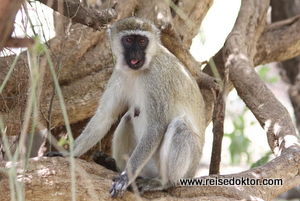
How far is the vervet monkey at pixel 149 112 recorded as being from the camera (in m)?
4.41

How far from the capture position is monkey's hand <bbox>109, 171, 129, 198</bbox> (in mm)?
3789

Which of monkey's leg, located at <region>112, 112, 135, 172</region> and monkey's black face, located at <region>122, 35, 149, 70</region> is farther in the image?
monkey's leg, located at <region>112, 112, 135, 172</region>

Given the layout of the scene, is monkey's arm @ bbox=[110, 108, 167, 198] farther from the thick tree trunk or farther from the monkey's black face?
the monkey's black face

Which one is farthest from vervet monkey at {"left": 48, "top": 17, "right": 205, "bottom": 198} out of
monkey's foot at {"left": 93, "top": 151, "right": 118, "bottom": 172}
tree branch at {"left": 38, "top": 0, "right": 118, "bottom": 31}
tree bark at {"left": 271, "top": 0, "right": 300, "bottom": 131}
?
tree bark at {"left": 271, "top": 0, "right": 300, "bottom": 131}

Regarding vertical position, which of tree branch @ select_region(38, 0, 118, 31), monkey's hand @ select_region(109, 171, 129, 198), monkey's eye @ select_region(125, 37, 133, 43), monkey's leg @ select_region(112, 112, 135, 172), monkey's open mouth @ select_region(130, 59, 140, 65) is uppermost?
tree branch @ select_region(38, 0, 118, 31)

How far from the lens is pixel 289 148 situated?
5.09 meters

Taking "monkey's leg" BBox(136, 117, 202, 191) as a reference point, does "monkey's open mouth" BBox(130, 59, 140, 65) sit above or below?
above

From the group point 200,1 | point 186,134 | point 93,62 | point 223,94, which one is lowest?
point 186,134

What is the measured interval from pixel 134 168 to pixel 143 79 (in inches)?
41.8

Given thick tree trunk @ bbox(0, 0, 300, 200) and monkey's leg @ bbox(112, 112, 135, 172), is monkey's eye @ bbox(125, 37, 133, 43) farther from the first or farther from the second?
monkey's leg @ bbox(112, 112, 135, 172)

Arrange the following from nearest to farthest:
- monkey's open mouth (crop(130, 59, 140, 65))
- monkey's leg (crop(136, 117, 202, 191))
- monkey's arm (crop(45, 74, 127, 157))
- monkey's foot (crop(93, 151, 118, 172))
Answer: monkey's leg (crop(136, 117, 202, 191)) < monkey's open mouth (crop(130, 59, 140, 65)) < monkey's foot (crop(93, 151, 118, 172)) < monkey's arm (crop(45, 74, 127, 157))

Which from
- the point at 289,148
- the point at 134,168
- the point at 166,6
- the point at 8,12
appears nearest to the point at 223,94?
the point at 289,148

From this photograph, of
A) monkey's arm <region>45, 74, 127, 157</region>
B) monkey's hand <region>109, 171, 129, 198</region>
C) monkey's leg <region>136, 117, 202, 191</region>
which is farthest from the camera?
monkey's arm <region>45, 74, 127, 157</region>

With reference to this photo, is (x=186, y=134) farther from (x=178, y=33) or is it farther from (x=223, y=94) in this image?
(x=178, y=33)
